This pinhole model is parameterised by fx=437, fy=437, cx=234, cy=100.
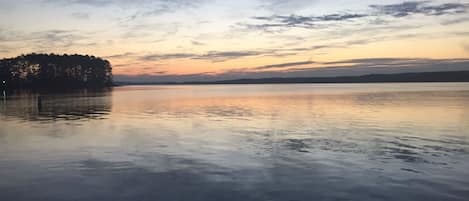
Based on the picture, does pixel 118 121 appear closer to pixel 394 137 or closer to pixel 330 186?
pixel 394 137

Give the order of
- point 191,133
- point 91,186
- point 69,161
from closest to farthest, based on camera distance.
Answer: point 91,186
point 69,161
point 191,133

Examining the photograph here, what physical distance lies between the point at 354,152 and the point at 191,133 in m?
9.85

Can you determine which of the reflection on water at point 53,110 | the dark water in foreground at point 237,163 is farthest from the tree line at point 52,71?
the dark water in foreground at point 237,163

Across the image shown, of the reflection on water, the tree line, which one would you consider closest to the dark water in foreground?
the reflection on water

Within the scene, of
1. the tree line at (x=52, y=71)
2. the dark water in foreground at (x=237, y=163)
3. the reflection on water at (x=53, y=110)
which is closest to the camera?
the dark water in foreground at (x=237, y=163)

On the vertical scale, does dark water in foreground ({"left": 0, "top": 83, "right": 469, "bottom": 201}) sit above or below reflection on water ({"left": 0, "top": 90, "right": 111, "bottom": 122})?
below

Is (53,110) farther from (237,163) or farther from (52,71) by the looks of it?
(52,71)

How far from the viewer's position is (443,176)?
42.1ft

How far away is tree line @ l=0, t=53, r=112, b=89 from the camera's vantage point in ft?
472

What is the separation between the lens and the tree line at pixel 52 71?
14375cm

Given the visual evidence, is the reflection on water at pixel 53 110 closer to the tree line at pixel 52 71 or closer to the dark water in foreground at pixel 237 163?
the dark water in foreground at pixel 237 163

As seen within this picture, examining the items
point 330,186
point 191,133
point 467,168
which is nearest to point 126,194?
point 330,186

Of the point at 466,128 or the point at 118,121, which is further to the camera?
the point at 118,121

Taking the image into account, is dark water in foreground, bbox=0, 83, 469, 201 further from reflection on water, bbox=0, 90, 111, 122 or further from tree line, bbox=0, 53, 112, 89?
tree line, bbox=0, 53, 112, 89
